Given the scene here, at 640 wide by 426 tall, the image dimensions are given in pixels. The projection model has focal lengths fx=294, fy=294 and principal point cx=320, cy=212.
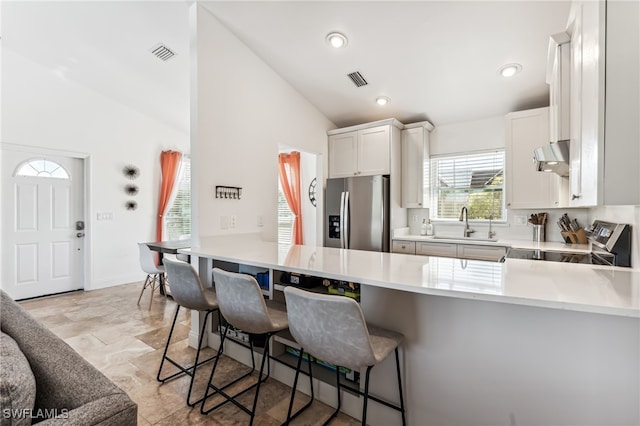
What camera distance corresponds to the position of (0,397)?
0.71m

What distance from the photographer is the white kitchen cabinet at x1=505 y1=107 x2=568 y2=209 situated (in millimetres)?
3074

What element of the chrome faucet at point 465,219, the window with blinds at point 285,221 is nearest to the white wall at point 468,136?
the chrome faucet at point 465,219

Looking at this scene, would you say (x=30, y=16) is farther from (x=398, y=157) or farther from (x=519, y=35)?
(x=519, y=35)

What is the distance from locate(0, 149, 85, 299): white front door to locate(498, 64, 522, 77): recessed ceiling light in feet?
18.9

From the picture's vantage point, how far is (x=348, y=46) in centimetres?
282

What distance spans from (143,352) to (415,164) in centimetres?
366

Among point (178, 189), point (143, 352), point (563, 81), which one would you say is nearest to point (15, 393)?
point (143, 352)

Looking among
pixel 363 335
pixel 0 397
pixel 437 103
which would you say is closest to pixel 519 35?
pixel 437 103

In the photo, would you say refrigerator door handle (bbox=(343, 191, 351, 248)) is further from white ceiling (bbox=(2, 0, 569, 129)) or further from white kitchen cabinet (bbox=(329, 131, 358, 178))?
white ceiling (bbox=(2, 0, 569, 129))

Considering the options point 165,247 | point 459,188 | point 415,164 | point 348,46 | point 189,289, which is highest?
point 348,46

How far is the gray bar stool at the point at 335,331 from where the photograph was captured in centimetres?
121

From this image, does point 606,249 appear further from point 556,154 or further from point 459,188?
point 459,188

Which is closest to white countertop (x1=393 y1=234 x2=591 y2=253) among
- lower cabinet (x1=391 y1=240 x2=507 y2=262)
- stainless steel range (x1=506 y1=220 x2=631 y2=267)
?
lower cabinet (x1=391 y1=240 x2=507 y2=262)

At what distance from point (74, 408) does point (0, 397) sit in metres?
0.20
